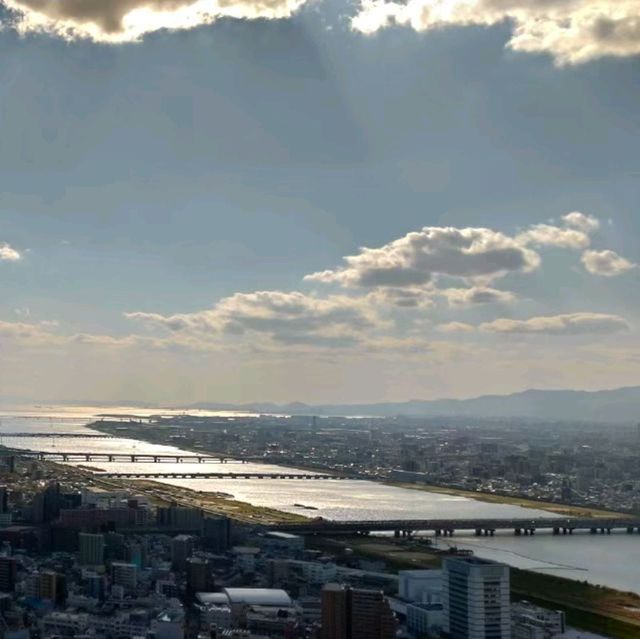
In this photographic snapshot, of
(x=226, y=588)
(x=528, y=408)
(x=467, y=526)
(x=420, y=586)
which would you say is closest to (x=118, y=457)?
(x=467, y=526)

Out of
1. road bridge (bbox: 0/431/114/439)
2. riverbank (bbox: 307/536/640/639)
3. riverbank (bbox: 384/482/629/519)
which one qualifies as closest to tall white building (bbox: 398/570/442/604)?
riverbank (bbox: 307/536/640/639)

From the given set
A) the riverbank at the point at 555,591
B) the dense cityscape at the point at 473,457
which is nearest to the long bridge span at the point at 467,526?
the riverbank at the point at 555,591

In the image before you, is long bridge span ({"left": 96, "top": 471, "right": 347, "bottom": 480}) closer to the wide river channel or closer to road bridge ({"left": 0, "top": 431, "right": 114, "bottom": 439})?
the wide river channel

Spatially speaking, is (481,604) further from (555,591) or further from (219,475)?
(219,475)

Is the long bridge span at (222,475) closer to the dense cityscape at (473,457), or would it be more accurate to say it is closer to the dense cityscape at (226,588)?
the dense cityscape at (473,457)

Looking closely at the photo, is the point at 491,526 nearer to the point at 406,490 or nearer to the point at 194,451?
the point at 406,490

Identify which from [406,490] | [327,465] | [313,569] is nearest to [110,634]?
[313,569]
